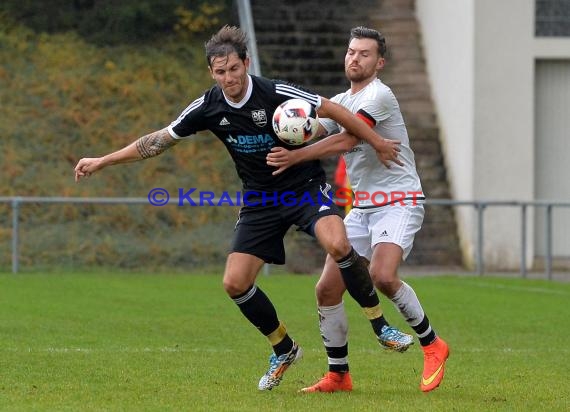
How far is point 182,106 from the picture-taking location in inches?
923

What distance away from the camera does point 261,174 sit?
8211mm

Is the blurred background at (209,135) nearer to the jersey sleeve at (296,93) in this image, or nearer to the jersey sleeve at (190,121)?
the jersey sleeve at (190,121)

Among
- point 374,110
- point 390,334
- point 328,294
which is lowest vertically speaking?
point 390,334

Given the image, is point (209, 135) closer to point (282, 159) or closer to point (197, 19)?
point (197, 19)

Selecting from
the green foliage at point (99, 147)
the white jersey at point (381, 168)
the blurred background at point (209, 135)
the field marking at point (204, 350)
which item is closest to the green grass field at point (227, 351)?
the field marking at point (204, 350)

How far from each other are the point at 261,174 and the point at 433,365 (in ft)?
5.37

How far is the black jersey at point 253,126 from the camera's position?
26.4 feet

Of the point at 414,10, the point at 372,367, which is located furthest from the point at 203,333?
the point at 414,10

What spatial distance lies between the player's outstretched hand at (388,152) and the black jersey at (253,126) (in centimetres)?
46

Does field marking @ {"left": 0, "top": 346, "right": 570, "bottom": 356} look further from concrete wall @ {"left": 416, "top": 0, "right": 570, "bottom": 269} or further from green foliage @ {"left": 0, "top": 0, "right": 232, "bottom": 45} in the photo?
green foliage @ {"left": 0, "top": 0, "right": 232, "bottom": 45}

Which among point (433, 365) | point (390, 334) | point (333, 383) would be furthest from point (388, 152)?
point (333, 383)

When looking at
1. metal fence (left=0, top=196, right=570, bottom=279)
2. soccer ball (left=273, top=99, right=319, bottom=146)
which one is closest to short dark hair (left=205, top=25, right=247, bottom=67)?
soccer ball (left=273, top=99, right=319, bottom=146)

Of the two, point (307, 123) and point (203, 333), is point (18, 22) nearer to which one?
point (203, 333)

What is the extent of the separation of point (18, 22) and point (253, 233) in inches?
700
